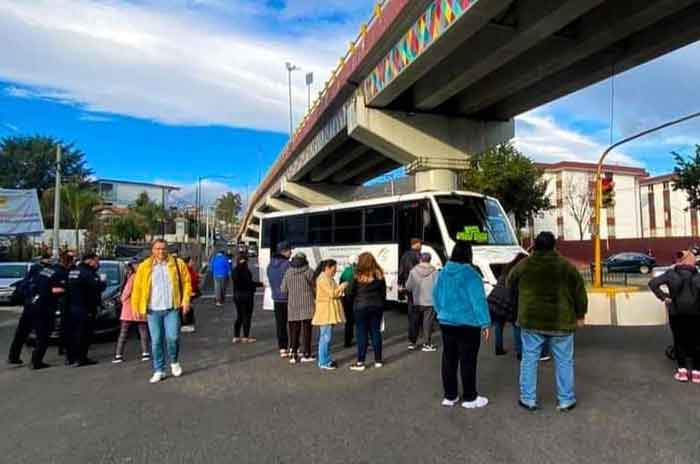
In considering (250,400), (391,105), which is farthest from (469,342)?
(391,105)

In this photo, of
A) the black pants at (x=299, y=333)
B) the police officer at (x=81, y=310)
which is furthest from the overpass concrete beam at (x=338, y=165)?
the police officer at (x=81, y=310)

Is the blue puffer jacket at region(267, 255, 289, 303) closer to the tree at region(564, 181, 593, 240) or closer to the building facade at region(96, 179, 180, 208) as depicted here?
the tree at region(564, 181, 593, 240)

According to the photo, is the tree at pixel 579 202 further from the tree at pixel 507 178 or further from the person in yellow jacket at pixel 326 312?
the person in yellow jacket at pixel 326 312

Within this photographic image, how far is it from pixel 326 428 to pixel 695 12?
1156 centimetres

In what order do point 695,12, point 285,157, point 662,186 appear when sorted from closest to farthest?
point 695,12, point 285,157, point 662,186

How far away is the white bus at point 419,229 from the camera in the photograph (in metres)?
12.8

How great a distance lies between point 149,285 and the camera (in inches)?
275

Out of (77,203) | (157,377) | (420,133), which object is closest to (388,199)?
(420,133)

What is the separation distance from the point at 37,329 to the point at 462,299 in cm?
654

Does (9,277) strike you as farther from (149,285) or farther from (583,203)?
(583,203)

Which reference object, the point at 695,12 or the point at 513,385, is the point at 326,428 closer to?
the point at 513,385

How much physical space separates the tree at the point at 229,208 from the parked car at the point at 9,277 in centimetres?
10178

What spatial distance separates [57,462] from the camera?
4418 mm

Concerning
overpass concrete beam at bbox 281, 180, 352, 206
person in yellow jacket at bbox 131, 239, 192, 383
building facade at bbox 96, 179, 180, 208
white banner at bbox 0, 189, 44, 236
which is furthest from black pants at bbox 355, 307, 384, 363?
building facade at bbox 96, 179, 180, 208
